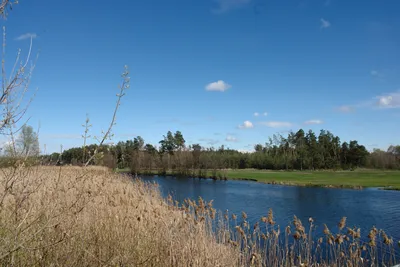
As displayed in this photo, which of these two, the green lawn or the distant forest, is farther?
the distant forest

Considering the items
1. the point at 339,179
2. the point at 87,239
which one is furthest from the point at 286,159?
the point at 87,239

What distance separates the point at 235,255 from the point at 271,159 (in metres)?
73.8

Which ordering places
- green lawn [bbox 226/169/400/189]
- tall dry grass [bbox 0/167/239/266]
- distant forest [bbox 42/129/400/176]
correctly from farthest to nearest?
distant forest [bbox 42/129/400/176], green lawn [bbox 226/169/400/189], tall dry grass [bbox 0/167/239/266]

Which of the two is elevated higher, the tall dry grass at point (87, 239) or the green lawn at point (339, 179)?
the tall dry grass at point (87, 239)

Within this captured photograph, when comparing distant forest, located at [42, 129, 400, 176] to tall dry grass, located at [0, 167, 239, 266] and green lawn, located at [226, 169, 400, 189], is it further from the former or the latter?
tall dry grass, located at [0, 167, 239, 266]

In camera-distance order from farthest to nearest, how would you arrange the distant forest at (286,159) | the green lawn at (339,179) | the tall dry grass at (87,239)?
the distant forest at (286,159)
the green lawn at (339,179)
the tall dry grass at (87,239)

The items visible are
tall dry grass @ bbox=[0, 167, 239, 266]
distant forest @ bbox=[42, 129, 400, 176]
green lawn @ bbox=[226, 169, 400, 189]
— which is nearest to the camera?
tall dry grass @ bbox=[0, 167, 239, 266]

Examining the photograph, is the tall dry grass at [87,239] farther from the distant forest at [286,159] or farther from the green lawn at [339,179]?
the distant forest at [286,159]

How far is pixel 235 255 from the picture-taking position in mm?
6129

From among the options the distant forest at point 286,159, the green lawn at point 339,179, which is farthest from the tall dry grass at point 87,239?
the distant forest at point 286,159

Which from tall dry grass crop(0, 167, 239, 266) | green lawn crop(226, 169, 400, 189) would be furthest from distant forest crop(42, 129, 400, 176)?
tall dry grass crop(0, 167, 239, 266)

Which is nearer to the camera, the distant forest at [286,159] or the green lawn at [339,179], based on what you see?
the green lawn at [339,179]

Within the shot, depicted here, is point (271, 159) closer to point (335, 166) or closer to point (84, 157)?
point (335, 166)

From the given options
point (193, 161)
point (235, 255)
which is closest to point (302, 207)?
point (235, 255)
